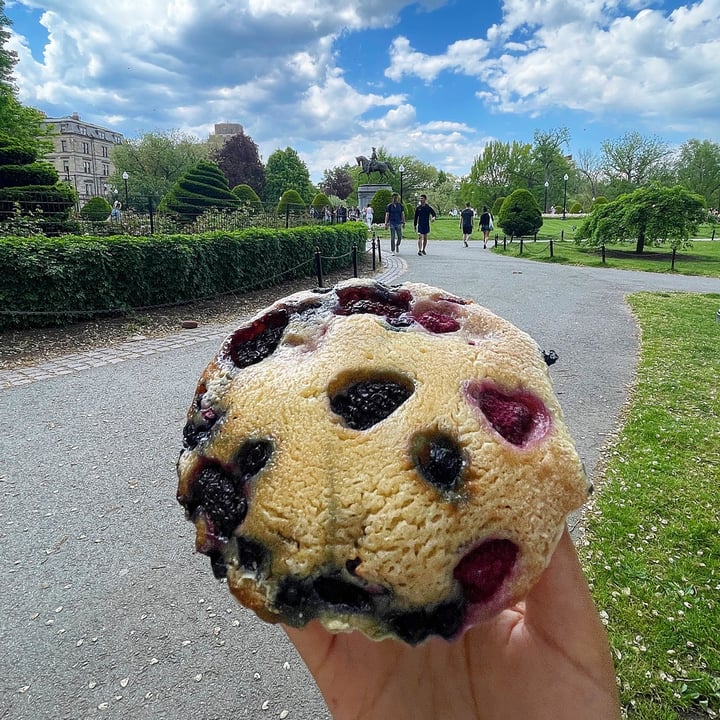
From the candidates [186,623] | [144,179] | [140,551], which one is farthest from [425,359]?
[144,179]

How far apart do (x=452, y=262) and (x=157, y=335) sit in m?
12.1

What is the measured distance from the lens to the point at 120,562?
3572 mm

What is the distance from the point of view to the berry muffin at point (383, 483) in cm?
93

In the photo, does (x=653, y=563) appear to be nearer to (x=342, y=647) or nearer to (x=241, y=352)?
(x=342, y=647)

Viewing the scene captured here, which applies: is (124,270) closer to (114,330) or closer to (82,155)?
(114,330)

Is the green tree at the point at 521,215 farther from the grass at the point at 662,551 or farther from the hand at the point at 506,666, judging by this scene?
the hand at the point at 506,666

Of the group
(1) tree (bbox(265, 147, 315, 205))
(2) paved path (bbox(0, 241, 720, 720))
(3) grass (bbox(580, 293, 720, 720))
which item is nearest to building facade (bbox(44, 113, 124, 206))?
(1) tree (bbox(265, 147, 315, 205))

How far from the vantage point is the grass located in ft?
8.24

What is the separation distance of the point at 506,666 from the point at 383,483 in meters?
0.56

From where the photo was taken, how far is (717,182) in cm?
4991

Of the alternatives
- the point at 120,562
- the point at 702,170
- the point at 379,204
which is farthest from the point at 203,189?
the point at 702,170

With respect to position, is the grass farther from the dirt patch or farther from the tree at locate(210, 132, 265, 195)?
the tree at locate(210, 132, 265, 195)

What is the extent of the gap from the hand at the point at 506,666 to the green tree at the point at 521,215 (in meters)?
28.1

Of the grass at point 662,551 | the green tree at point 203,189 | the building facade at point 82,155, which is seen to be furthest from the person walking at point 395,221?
the building facade at point 82,155
